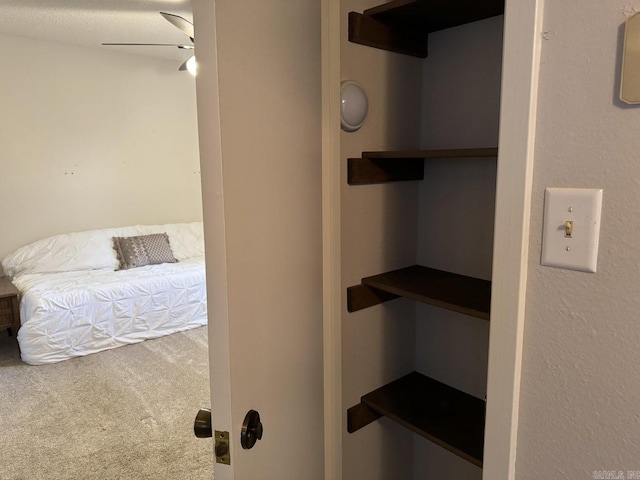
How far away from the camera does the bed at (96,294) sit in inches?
134

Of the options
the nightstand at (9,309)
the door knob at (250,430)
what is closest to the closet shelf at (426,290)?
the door knob at (250,430)

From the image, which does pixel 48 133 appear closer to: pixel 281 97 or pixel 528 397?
pixel 281 97

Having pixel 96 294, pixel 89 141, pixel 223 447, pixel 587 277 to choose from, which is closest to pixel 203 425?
pixel 223 447

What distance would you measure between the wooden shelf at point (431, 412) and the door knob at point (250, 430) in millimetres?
467

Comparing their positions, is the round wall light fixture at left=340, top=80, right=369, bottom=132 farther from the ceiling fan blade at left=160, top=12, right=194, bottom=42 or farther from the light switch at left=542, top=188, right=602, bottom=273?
the ceiling fan blade at left=160, top=12, right=194, bottom=42

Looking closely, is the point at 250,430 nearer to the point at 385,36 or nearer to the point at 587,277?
the point at 587,277

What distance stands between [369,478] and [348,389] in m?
0.36

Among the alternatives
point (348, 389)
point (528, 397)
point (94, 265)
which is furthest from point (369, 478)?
point (94, 265)

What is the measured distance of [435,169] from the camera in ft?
4.82

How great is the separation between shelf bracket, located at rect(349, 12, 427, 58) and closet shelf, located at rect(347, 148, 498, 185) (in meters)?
0.31

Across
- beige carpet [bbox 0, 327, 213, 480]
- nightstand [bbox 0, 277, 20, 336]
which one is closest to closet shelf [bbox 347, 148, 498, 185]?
beige carpet [bbox 0, 327, 213, 480]

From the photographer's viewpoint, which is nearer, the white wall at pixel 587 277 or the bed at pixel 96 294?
the white wall at pixel 587 277

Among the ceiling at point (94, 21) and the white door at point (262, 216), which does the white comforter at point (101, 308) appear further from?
the white door at point (262, 216)

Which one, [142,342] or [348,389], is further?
[142,342]
